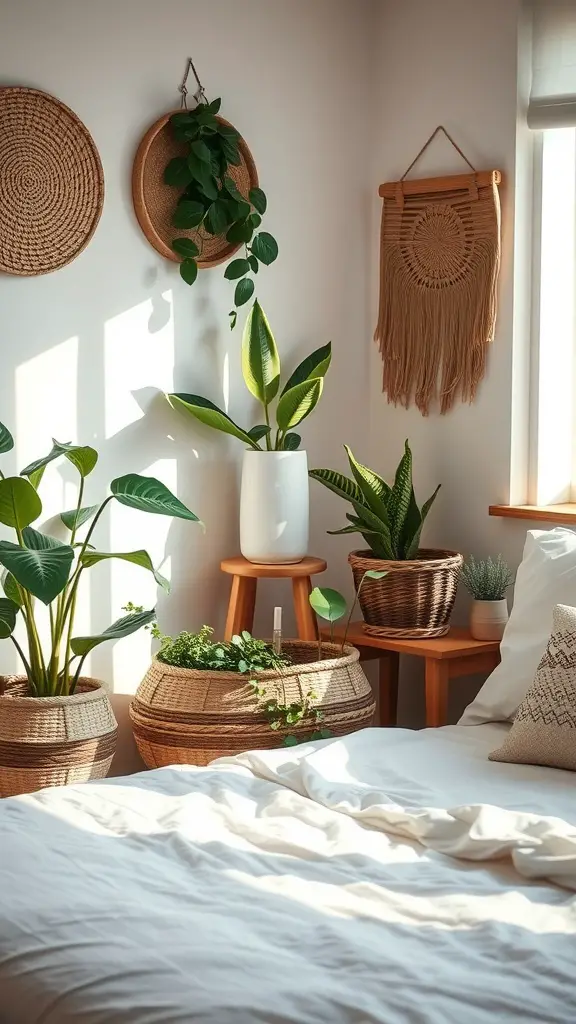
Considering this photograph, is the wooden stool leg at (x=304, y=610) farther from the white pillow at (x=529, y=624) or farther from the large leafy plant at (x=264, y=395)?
the white pillow at (x=529, y=624)

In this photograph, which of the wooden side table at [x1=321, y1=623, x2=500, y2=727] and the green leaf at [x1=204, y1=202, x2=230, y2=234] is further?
the green leaf at [x1=204, y1=202, x2=230, y2=234]

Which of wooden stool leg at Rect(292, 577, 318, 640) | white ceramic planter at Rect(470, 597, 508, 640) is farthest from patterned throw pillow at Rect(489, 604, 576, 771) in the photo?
wooden stool leg at Rect(292, 577, 318, 640)

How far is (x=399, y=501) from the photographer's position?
3.35 metres

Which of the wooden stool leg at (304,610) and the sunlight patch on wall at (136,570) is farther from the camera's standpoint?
the wooden stool leg at (304,610)

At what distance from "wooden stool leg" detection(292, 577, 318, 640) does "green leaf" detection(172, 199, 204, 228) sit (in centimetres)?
100

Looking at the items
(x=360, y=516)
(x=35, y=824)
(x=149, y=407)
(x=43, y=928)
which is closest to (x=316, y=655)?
(x=360, y=516)

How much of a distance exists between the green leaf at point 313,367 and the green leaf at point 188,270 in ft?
1.38

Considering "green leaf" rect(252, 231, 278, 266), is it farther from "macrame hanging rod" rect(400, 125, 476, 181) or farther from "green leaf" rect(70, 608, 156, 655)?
"green leaf" rect(70, 608, 156, 655)

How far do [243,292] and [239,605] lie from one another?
870 millimetres

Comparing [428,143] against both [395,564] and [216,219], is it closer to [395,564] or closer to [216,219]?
[216,219]

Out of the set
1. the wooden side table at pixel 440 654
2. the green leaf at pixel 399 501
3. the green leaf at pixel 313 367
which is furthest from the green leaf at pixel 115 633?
the green leaf at pixel 313 367

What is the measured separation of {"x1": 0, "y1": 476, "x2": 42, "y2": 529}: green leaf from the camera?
104 inches

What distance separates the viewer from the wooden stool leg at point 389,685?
142 inches

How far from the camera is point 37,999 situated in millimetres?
1494
